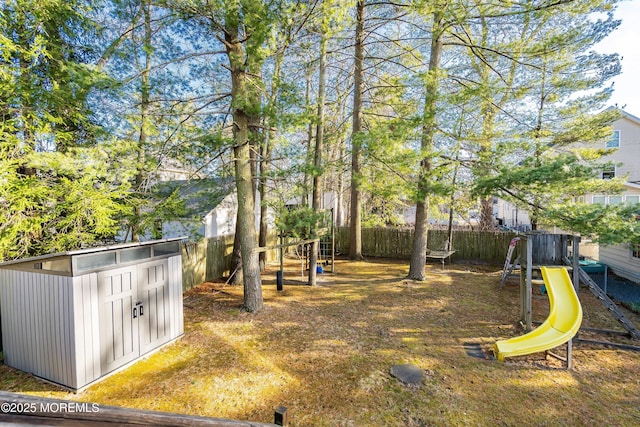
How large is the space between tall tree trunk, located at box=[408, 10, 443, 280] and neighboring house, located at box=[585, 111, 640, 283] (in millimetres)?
3798

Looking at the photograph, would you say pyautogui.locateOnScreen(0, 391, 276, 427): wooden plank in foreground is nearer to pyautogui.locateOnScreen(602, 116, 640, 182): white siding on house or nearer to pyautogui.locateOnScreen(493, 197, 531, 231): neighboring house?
pyautogui.locateOnScreen(602, 116, 640, 182): white siding on house

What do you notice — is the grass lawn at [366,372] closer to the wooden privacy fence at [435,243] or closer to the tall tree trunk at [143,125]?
the tall tree trunk at [143,125]

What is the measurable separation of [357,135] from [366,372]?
569 centimetres

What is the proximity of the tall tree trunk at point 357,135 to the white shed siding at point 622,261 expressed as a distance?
863 centimetres

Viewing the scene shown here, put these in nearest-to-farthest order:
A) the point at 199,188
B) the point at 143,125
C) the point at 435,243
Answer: the point at 143,125, the point at 199,188, the point at 435,243

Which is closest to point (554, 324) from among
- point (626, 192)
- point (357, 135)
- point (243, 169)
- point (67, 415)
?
point (357, 135)

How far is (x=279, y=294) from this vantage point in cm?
812

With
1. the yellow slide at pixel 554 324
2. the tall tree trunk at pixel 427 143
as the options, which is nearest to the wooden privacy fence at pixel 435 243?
the tall tree trunk at pixel 427 143

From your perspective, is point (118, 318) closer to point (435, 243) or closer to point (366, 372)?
point (366, 372)

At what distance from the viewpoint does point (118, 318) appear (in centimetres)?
440

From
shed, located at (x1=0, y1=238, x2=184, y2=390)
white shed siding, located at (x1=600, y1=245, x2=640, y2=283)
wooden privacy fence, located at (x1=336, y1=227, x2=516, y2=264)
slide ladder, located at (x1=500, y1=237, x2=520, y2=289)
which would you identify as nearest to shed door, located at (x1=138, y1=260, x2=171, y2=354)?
shed, located at (x1=0, y1=238, x2=184, y2=390)

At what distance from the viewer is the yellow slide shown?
4551 millimetres

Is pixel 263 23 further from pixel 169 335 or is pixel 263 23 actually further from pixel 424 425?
pixel 424 425

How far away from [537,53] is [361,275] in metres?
7.94
